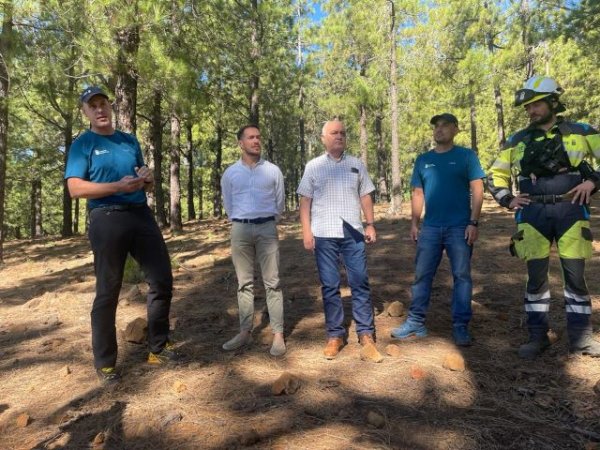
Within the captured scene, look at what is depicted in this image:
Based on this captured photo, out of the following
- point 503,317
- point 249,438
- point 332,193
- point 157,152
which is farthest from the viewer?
point 157,152

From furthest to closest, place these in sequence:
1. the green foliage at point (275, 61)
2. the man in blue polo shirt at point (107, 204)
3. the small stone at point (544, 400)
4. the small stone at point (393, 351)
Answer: the green foliage at point (275, 61) < the small stone at point (393, 351) < the man in blue polo shirt at point (107, 204) < the small stone at point (544, 400)

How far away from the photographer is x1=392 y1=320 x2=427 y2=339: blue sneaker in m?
4.16

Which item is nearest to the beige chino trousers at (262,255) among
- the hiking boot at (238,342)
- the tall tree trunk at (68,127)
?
the hiking boot at (238,342)

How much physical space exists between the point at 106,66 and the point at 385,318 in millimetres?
5820

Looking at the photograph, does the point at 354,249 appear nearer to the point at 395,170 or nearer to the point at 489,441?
the point at 489,441

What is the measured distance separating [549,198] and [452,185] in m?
0.81

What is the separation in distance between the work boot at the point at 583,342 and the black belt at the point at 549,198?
1076mm

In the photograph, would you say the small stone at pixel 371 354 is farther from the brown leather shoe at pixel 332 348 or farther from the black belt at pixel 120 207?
the black belt at pixel 120 207

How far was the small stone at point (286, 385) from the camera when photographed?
3105 millimetres

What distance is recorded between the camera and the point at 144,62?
7074 millimetres

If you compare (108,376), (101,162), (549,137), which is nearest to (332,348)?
(108,376)

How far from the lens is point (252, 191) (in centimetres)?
401

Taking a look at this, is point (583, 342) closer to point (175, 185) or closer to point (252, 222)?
point (252, 222)

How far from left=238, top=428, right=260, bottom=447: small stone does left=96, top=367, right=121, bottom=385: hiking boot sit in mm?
1379
